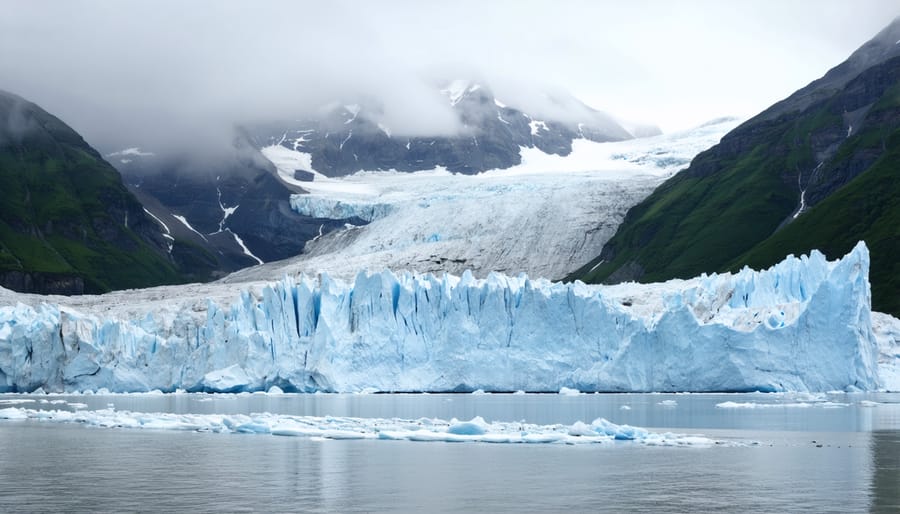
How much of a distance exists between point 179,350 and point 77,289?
7773 centimetres

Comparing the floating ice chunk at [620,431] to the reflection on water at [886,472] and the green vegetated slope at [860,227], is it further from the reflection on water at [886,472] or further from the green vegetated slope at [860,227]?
the green vegetated slope at [860,227]

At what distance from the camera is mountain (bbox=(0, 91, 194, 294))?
128375mm

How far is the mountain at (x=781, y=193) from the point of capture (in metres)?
95.2

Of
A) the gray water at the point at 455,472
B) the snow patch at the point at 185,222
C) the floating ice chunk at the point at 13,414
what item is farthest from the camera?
the snow patch at the point at 185,222

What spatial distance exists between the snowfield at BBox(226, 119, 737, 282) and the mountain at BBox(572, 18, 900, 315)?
10.1 ft

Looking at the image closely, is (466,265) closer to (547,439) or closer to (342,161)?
(547,439)

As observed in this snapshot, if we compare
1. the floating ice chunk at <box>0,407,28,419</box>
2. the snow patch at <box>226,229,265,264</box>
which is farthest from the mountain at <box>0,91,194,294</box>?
the floating ice chunk at <box>0,407,28,419</box>

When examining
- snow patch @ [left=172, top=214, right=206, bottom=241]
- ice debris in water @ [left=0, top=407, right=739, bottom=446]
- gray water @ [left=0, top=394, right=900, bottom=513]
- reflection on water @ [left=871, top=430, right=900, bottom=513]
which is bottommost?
gray water @ [left=0, top=394, right=900, bottom=513]

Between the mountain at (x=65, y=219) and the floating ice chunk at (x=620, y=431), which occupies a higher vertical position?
the mountain at (x=65, y=219)

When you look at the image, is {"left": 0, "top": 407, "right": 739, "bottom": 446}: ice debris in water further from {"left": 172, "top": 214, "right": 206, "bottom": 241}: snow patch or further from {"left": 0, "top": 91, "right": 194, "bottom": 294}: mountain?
{"left": 172, "top": 214, "right": 206, "bottom": 241}: snow patch

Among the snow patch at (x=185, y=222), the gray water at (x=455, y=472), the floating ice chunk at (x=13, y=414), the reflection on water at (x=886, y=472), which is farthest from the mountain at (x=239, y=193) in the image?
the reflection on water at (x=886, y=472)

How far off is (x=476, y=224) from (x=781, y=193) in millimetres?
34272

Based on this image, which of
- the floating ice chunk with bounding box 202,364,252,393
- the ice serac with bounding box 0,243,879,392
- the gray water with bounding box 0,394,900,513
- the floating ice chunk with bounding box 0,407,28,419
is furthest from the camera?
the floating ice chunk with bounding box 202,364,252,393

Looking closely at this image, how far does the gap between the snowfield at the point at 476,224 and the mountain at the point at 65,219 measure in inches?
992
